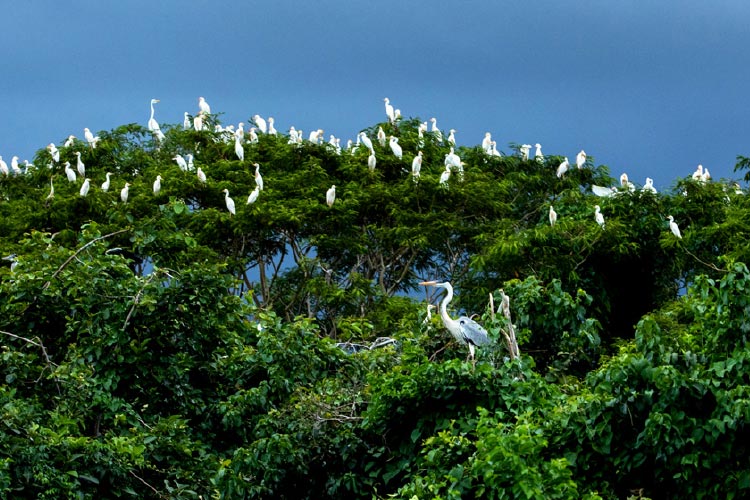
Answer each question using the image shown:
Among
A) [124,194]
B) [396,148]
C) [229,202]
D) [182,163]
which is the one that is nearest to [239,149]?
[182,163]

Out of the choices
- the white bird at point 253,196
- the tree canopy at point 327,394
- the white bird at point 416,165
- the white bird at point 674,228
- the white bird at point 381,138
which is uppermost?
the white bird at point 381,138

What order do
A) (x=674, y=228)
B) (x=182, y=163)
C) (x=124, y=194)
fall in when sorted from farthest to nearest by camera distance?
1. (x=182, y=163)
2. (x=124, y=194)
3. (x=674, y=228)

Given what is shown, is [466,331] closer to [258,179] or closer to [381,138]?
[258,179]

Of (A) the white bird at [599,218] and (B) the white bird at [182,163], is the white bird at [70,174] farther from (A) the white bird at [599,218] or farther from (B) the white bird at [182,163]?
(A) the white bird at [599,218]

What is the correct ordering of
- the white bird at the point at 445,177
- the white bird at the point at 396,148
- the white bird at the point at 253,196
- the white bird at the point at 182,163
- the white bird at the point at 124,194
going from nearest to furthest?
the white bird at the point at 253,196 → the white bird at the point at 124,194 → the white bird at the point at 445,177 → the white bird at the point at 182,163 → the white bird at the point at 396,148

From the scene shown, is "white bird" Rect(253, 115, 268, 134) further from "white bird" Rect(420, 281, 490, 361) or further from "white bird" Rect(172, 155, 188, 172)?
"white bird" Rect(420, 281, 490, 361)

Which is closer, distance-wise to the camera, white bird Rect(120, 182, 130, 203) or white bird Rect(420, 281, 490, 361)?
white bird Rect(420, 281, 490, 361)

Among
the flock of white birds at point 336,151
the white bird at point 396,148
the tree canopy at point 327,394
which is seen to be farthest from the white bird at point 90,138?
the tree canopy at point 327,394

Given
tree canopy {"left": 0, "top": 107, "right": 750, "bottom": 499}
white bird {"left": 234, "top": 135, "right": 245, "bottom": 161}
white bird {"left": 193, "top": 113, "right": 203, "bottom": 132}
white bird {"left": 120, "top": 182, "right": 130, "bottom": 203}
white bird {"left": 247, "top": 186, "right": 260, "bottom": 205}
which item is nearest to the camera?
tree canopy {"left": 0, "top": 107, "right": 750, "bottom": 499}

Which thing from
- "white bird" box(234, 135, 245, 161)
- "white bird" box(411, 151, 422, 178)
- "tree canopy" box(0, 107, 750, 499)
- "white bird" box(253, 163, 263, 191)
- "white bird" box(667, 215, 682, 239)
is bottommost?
"tree canopy" box(0, 107, 750, 499)

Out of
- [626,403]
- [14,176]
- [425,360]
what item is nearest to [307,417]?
[425,360]

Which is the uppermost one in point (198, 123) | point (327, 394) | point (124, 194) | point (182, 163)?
point (198, 123)

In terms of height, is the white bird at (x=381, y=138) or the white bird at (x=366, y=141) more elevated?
the white bird at (x=381, y=138)

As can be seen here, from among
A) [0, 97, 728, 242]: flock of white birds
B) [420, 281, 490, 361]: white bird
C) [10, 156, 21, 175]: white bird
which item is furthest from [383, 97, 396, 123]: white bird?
[420, 281, 490, 361]: white bird
